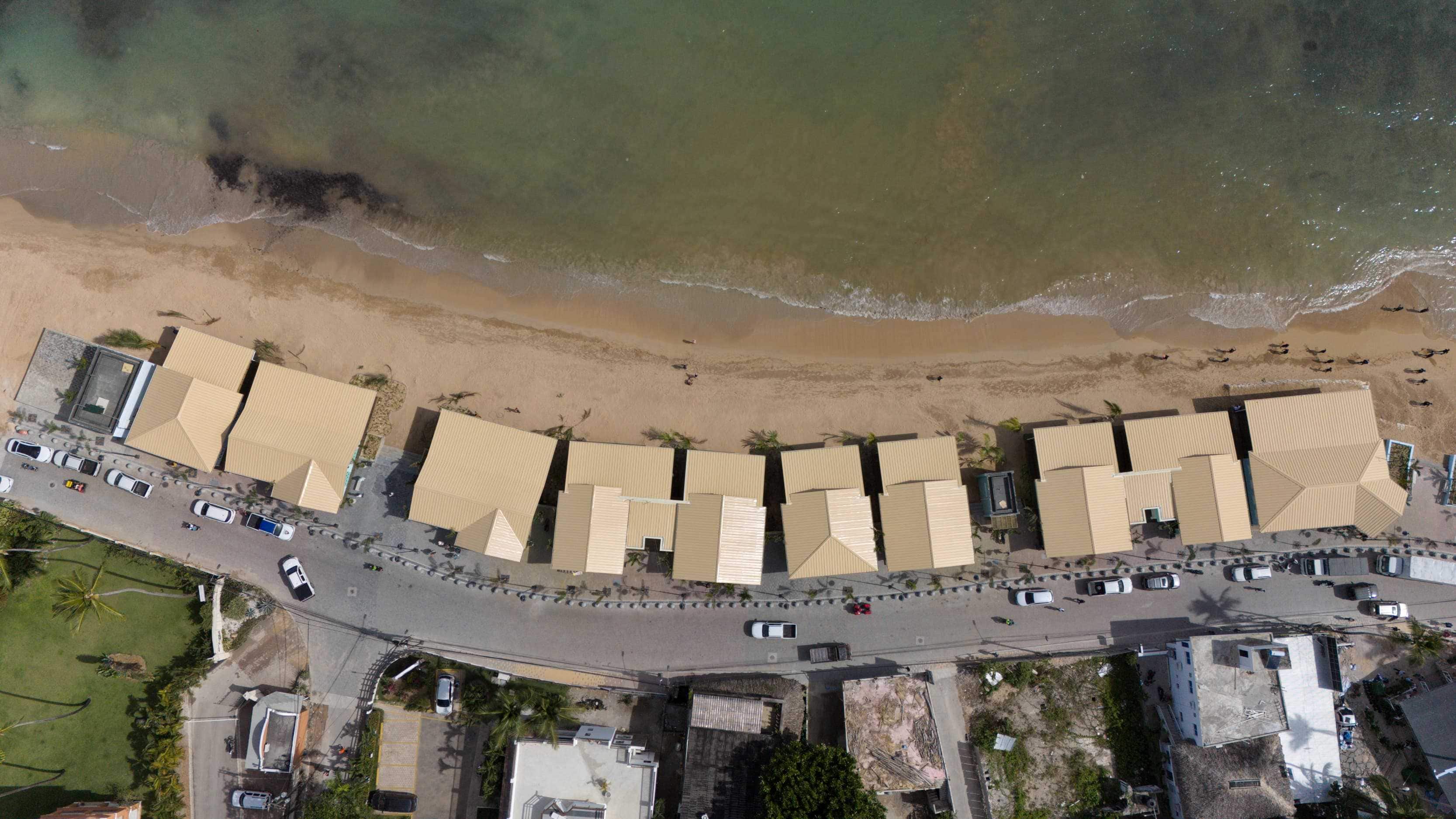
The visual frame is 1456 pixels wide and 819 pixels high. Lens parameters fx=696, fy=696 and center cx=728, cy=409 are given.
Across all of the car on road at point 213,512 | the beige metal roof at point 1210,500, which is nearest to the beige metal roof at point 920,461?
the beige metal roof at point 1210,500

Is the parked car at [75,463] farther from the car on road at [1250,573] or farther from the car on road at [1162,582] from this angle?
the car on road at [1250,573]

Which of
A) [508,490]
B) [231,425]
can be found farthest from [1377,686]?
[231,425]

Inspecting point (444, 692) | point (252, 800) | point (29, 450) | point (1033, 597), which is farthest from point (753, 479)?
point (29, 450)

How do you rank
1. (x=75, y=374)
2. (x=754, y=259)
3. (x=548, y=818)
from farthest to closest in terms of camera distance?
(x=754, y=259) → (x=75, y=374) → (x=548, y=818)

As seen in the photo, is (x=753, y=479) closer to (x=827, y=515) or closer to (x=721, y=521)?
(x=721, y=521)

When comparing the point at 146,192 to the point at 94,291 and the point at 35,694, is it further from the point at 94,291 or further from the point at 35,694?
the point at 35,694

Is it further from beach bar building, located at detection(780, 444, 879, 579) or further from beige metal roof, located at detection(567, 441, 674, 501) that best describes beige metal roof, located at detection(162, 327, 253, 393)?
beach bar building, located at detection(780, 444, 879, 579)
